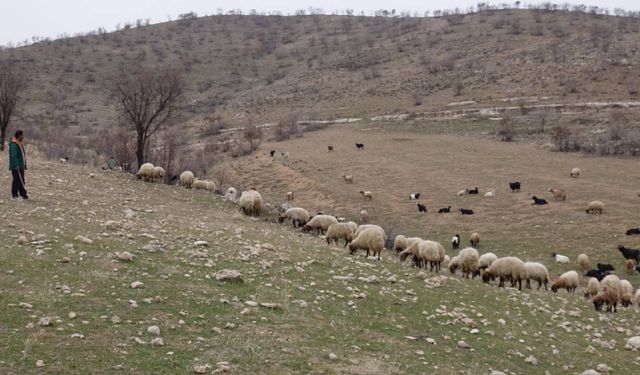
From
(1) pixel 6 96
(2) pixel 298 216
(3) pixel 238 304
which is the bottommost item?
(2) pixel 298 216

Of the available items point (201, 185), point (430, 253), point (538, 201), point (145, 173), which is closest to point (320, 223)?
point (430, 253)

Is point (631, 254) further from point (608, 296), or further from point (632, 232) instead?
point (608, 296)

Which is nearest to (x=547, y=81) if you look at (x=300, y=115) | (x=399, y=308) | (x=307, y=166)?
(x=300, y=115)

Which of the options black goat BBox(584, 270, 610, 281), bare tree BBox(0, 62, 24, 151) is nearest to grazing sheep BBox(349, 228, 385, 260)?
black goat BBox(584, 270, 610, 281)

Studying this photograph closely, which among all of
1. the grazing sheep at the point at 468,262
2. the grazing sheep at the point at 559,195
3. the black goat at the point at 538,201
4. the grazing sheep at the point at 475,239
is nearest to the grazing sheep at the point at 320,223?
the grazing sheep at the point at 468,262

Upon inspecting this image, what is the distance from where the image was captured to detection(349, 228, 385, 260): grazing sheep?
14.0 m

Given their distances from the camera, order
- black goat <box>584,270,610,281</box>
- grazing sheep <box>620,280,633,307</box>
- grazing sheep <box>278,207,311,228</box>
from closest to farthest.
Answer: grazing sheep <box>620,280,633,307</box>
black goat <box>584,270,610,281</box>
grazing sheep <box>278,207,311,228</box>

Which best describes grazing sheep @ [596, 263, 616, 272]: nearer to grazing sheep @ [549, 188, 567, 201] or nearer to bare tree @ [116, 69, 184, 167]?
grazing sheep @ [549, 188, 567, 201]

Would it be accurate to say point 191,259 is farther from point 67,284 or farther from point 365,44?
point 365,44

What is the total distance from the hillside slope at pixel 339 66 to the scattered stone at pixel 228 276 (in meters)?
32.4

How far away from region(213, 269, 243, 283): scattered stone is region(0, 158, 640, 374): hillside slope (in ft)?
0.44

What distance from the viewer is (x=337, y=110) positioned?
201ft

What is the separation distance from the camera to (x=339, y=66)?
79688 mm

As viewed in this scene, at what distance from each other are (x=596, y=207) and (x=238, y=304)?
19402 mm
